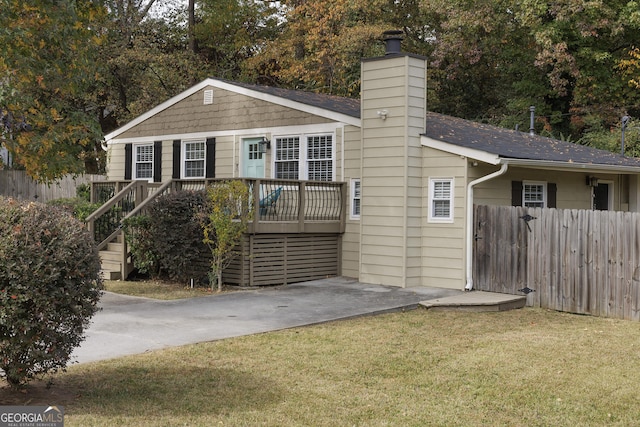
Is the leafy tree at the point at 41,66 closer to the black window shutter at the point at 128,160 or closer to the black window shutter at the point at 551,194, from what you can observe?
the black window shutter at the point at 128,160

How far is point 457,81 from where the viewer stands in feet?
98.4

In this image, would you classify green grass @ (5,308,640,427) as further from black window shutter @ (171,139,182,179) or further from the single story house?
black window shutter @ (171,139,182,179)

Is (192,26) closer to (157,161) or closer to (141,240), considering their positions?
(157,161)

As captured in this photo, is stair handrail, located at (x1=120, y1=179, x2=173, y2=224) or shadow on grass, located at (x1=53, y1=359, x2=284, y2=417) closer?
shadow on grass, located at (x1=53, y1=359, x2=284, y2=417)

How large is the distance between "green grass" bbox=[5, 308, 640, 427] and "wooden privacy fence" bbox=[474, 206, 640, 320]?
1499 mm

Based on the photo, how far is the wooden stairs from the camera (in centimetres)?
1432

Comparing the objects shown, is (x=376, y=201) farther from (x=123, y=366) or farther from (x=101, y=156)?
(x=101, y=156)

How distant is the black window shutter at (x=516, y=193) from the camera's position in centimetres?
1443

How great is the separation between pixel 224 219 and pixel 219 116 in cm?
494

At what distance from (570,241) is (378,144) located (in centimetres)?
413

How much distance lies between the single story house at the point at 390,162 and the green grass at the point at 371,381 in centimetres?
381

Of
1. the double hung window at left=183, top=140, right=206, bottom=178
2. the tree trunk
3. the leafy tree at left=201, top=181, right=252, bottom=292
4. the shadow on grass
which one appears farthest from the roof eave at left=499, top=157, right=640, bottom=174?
the tree trunk

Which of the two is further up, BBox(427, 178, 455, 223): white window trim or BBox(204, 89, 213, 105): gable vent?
BBox(204, 89, 213, 105): gable vent

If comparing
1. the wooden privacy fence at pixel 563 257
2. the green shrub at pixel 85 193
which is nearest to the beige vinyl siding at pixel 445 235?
the wooden privacy fence at pixel 563 257
